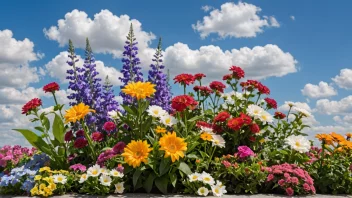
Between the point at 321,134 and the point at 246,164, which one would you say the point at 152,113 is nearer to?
the point at 246,164

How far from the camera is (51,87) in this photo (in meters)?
5.59

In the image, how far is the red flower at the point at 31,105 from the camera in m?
5.37

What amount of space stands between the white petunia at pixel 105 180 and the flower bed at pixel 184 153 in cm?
1

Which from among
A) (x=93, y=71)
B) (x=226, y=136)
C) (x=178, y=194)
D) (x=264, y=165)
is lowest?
(x=178, y=194)

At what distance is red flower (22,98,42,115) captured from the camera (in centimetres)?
537

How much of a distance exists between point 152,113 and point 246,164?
1328 mm

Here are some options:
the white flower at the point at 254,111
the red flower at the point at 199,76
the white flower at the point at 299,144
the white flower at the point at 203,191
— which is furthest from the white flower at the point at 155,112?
the white flower at the point at 299,144

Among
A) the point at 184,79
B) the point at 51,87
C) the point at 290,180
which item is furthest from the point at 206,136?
the point at 51,87

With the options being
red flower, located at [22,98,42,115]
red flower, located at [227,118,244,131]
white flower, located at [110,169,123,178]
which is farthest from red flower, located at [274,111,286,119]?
red flower, located at [22,98,42,115]

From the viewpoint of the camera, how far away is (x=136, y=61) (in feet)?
24.4

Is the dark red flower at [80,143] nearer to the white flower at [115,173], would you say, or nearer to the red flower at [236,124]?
the white flower at [115,173]

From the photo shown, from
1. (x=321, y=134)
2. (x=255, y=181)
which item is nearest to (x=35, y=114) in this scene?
(x=255, y=181)

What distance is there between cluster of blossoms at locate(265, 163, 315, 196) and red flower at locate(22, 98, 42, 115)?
305 centimetres

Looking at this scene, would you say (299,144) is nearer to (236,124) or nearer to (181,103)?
(236,124)
